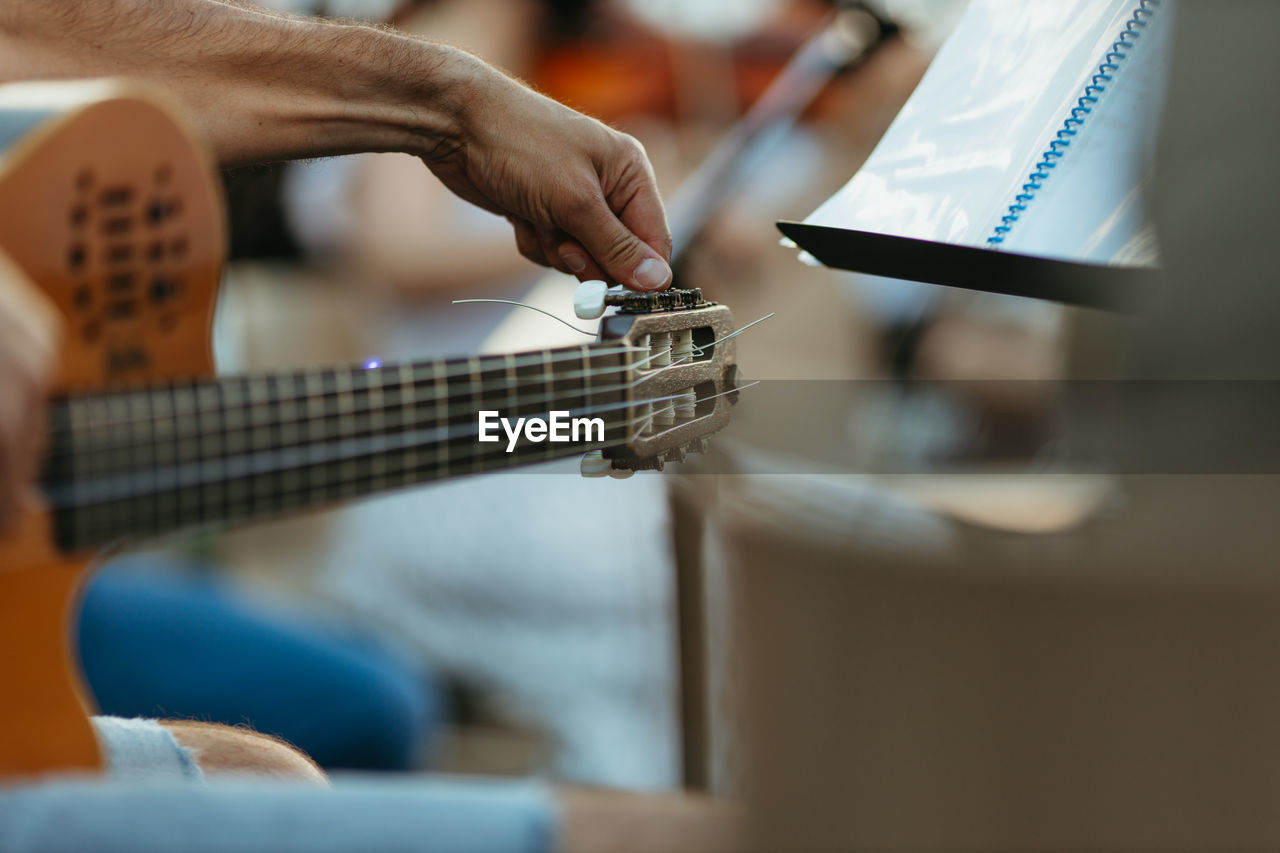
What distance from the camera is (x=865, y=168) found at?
569mm

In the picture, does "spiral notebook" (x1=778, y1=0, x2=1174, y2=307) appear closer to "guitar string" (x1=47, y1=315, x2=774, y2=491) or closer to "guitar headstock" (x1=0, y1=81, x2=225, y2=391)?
"guitar string" (x1=47, y1=315, x2=774, y2=491)

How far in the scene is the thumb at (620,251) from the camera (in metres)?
0.56

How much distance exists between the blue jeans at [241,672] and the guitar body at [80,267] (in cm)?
54

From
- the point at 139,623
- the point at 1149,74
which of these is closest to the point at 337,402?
the point at 1149,74

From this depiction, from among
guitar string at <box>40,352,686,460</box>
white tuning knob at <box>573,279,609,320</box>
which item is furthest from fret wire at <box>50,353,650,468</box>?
white tuning knob at <box>573,279,609,320</box>

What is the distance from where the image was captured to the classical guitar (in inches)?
13.3

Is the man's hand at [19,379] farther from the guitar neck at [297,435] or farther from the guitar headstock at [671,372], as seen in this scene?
the guitar headstock at [671,372]

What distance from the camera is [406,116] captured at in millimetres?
592

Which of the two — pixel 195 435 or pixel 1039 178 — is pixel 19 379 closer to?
pixel 195 435

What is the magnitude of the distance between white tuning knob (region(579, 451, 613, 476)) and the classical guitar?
0.09m

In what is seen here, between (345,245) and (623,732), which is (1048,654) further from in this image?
(345,245)

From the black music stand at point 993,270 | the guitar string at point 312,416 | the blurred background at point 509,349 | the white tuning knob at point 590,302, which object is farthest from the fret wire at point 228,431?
the blurred background at point 509,349

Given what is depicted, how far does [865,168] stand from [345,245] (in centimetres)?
110

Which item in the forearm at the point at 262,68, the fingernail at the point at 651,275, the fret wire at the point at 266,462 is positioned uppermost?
the forearm at the point at 262,68
